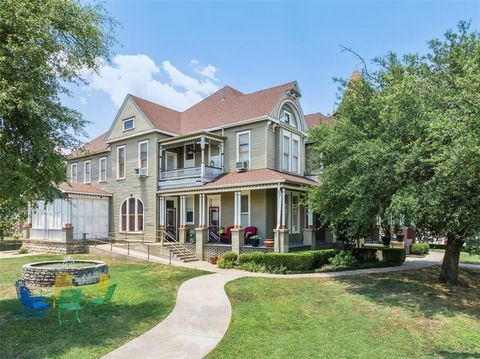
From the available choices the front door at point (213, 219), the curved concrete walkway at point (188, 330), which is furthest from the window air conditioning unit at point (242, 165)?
the curved concrete walkway at point (188, 330)

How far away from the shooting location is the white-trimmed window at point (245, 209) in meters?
21.7

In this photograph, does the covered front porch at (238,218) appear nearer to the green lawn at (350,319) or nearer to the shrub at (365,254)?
the shrub at (365,254)

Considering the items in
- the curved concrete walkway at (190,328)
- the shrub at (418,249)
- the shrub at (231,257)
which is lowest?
the shrub at (418,249)

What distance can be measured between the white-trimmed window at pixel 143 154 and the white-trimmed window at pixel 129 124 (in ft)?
4.97

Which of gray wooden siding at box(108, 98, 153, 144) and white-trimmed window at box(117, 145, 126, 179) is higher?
gray wooden siding at box(108, 98, 153, 144)

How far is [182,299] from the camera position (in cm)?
1148

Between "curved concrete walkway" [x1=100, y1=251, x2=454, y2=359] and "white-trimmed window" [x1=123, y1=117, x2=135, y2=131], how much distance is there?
15333mm

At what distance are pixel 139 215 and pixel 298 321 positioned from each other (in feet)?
60.2

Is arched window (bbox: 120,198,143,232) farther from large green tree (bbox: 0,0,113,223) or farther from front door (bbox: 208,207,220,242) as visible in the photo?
large green tree (bbox: 0,0,113,223)

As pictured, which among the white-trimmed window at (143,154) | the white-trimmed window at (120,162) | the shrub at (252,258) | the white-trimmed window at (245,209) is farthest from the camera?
the white-trimmed window at (120,162)

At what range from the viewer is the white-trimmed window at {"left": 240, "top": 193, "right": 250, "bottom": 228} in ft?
71.2

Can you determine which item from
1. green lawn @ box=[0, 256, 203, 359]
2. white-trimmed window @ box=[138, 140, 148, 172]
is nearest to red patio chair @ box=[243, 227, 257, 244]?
green lawn @ box=[0, 256, 203, 359]

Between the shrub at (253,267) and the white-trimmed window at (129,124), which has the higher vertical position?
the white-trimmed window at (129,124)

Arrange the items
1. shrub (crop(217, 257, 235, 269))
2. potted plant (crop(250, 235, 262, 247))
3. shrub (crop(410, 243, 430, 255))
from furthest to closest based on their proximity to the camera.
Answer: shrub (crop(410, 243, 430, 255)), potted plant (crop(250, 235, 262, 247)), shrub (crop(217, 257, 235, 269))
